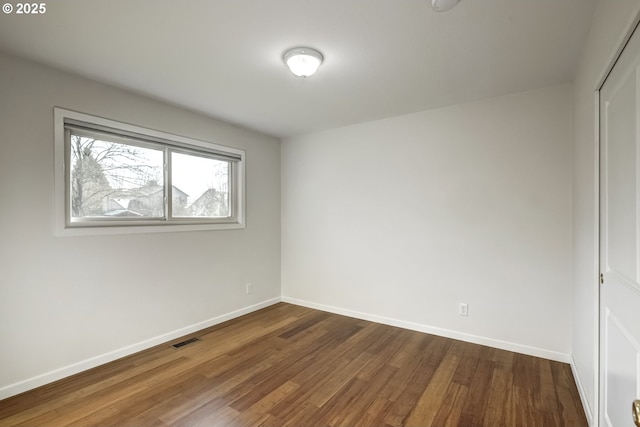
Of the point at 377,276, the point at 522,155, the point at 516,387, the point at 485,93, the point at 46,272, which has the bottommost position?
the point at 516,387

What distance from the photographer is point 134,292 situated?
Answer: 2.82 meters

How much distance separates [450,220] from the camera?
3145mm

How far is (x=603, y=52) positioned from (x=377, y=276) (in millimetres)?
2747

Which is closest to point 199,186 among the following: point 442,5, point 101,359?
point 101,359

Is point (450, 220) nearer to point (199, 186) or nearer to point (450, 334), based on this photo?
point (450, 334)

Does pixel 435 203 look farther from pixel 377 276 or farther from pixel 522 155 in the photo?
pixel 377 276

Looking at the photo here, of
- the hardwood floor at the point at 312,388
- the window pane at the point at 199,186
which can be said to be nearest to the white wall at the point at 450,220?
the hardwood floor at the point at 312,388

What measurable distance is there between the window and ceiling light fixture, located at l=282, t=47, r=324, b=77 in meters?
1.68

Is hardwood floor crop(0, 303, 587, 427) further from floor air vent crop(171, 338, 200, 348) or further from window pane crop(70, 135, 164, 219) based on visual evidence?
window pane crop(70, 135, 164, 219)

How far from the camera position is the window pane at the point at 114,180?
8.38ft

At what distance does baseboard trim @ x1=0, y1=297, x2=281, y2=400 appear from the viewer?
2162mm

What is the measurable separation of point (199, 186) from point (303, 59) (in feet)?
6.89

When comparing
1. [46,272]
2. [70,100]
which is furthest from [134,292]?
[70,100]

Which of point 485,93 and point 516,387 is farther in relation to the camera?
point 485,93
